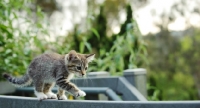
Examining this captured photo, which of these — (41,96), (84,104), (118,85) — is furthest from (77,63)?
(118,85)

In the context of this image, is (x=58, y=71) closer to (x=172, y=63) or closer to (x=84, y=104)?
(x=84, y=104)

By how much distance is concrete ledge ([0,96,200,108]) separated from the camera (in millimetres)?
1102

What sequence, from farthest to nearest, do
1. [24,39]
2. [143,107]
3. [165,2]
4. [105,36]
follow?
[165,2] < [105,36] < [24,39] < [143,107]

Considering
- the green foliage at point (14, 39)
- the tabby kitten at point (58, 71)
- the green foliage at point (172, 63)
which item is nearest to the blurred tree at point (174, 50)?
the green foliage at point (172, 63)

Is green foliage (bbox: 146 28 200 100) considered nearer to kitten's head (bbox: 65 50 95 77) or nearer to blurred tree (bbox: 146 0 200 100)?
blurred tree (bbox: 146 0 200 100)

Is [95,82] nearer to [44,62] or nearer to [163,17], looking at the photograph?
[44,62]

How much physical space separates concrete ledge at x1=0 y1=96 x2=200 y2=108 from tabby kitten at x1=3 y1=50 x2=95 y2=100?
0.80ft

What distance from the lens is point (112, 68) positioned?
11.9 feet

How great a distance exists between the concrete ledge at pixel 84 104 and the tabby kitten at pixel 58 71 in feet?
0.80

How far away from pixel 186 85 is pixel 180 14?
14.4ft

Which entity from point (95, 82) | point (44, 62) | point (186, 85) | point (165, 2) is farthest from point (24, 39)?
point (186, 85)

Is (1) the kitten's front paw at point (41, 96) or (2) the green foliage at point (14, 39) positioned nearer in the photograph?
(1) the kitten's front paw at point (41, 96)

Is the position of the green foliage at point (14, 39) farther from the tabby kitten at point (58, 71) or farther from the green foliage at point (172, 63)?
the green foliage at point (172, 63)

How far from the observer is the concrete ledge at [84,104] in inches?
43.4
